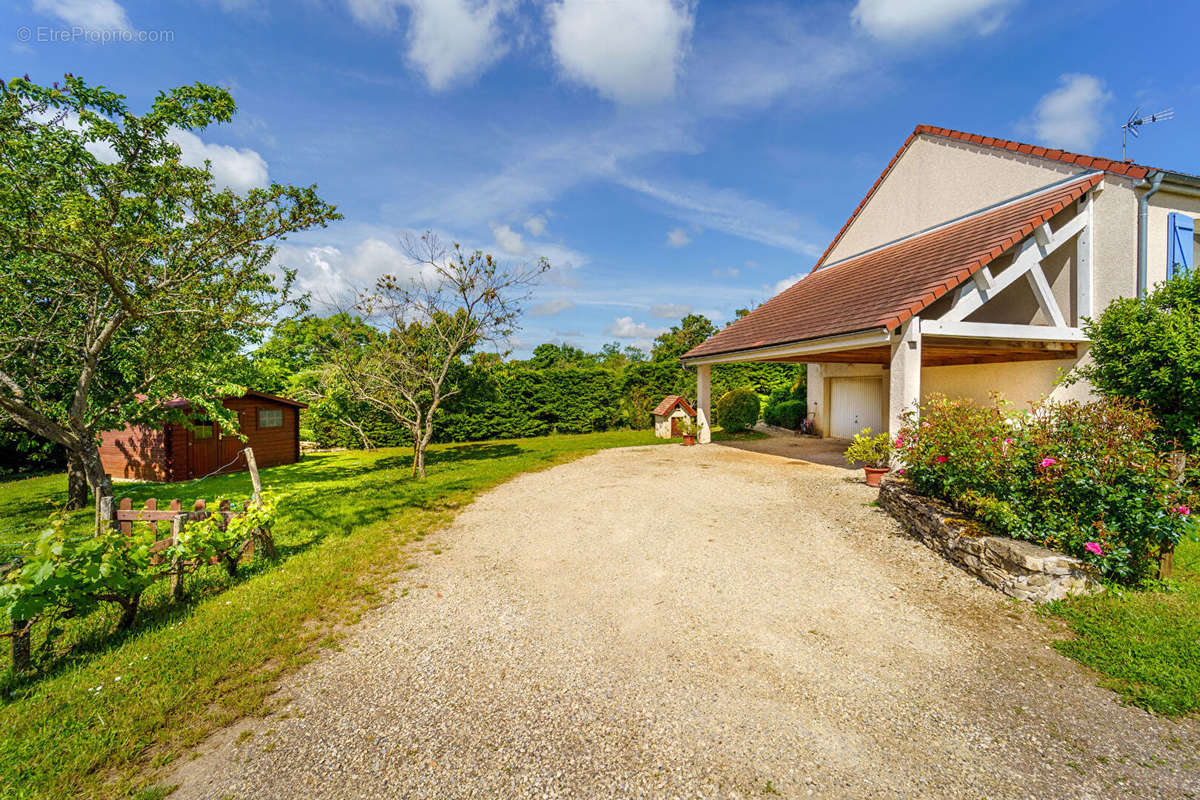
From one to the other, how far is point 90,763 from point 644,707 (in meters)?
3.20

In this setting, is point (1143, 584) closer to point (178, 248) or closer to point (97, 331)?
point (178, 248)

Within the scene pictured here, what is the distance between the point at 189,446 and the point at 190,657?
45.9 feet

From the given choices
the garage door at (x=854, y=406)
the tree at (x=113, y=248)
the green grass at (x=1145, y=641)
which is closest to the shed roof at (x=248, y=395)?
the tree at (x=113, y=248)

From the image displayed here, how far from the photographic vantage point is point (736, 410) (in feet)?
62.8

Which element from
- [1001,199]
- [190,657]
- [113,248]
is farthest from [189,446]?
[1001,199]

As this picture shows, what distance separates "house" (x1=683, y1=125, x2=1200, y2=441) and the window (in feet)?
51.6

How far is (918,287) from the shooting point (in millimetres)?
8594

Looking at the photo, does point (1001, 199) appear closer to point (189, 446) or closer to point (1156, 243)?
point (1156, 243)

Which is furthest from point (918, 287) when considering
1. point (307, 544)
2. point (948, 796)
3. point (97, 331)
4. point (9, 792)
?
point (97, 331)

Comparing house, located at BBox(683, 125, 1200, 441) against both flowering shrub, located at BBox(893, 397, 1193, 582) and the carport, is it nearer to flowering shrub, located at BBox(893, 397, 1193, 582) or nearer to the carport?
the carport

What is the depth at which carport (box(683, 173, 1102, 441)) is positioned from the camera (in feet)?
26.7

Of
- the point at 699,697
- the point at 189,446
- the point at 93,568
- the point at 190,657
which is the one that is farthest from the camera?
the point at 189,446

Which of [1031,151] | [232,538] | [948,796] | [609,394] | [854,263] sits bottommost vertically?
[948,796]

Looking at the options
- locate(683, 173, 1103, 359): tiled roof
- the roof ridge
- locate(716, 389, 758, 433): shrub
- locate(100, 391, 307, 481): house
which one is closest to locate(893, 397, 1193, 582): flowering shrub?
locate(683, 173, 1103, 359): tiled roof
